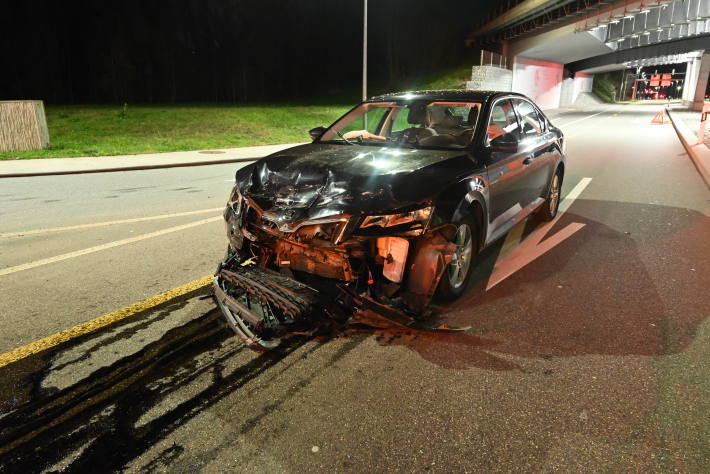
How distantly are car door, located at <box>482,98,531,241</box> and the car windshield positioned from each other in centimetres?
25

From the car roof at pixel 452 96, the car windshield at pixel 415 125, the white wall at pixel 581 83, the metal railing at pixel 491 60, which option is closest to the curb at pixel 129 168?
the car windshield at pixel 415 125

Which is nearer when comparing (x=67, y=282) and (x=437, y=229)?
(x=437, y=229)

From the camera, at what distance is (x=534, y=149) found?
5.37 meters

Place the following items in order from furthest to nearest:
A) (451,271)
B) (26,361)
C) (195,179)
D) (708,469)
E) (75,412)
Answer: (195,179) → (451,271) → (26,361) → (75,412) → (708,469)

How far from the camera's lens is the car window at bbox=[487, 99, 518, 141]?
15.7 feet

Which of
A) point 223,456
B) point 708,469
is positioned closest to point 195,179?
point 223,456

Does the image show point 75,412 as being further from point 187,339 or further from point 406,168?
point 406,168

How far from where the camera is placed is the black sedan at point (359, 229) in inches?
124

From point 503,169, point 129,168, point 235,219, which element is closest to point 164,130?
point 129,168

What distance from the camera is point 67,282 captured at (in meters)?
4.57

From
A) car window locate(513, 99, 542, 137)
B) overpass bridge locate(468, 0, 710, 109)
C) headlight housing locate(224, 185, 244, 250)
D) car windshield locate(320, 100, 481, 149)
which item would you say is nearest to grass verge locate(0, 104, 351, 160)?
car windshield locate(320, 100, 481, 149)

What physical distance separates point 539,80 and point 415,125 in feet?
176

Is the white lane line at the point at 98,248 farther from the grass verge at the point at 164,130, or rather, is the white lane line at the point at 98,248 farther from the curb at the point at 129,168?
the grass verge at the point at 164,130

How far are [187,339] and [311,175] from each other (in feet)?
4.84
